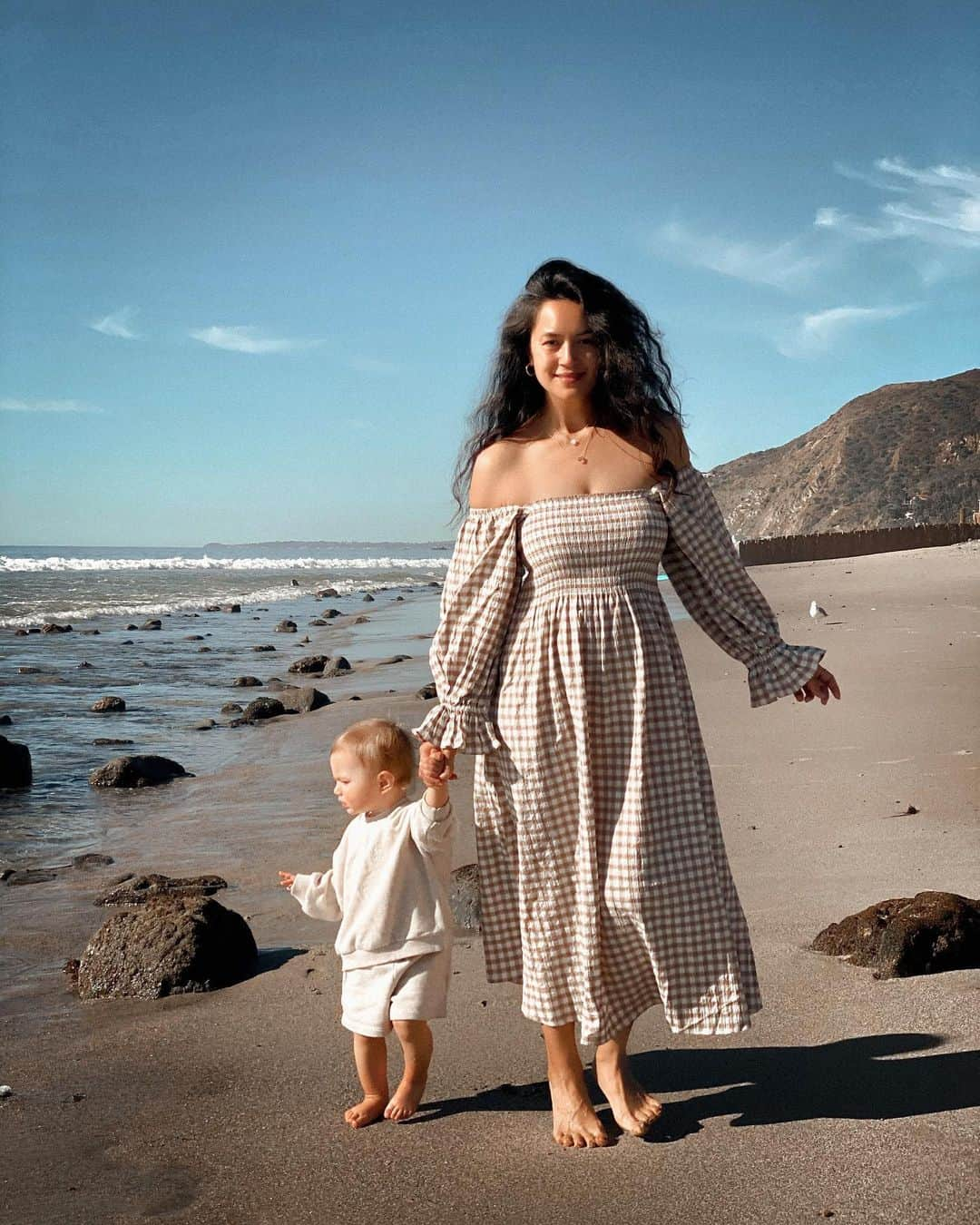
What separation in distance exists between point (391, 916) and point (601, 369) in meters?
1.60

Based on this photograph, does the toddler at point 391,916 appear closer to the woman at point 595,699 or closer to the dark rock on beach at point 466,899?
the woman at point 595,699

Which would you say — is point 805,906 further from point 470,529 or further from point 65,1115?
point 65,1115

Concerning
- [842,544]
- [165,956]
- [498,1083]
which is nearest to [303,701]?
[165,956]

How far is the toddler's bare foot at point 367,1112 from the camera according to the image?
326 cm

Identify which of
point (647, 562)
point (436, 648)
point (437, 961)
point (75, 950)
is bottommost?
point (75, 950)

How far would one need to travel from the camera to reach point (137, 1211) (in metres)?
2.83

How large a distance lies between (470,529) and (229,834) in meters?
4.08

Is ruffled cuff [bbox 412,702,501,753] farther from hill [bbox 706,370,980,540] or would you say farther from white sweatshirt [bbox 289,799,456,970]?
hill [bbox 706,370,980,540]

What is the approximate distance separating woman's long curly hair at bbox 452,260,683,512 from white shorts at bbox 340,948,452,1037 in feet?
4.29

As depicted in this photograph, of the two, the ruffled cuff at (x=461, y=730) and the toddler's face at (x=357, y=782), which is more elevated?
the ruffled cuff at (x=461, y=730)

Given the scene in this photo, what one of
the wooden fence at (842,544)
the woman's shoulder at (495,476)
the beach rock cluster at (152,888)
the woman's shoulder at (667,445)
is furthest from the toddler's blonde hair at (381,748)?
the wooden fence at (842,544)

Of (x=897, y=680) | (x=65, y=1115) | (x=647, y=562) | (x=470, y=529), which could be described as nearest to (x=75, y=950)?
(x=65, y=1115)

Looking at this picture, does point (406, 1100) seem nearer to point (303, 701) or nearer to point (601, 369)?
point (601, 369)

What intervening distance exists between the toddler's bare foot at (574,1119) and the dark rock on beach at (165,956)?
64.7 inches
